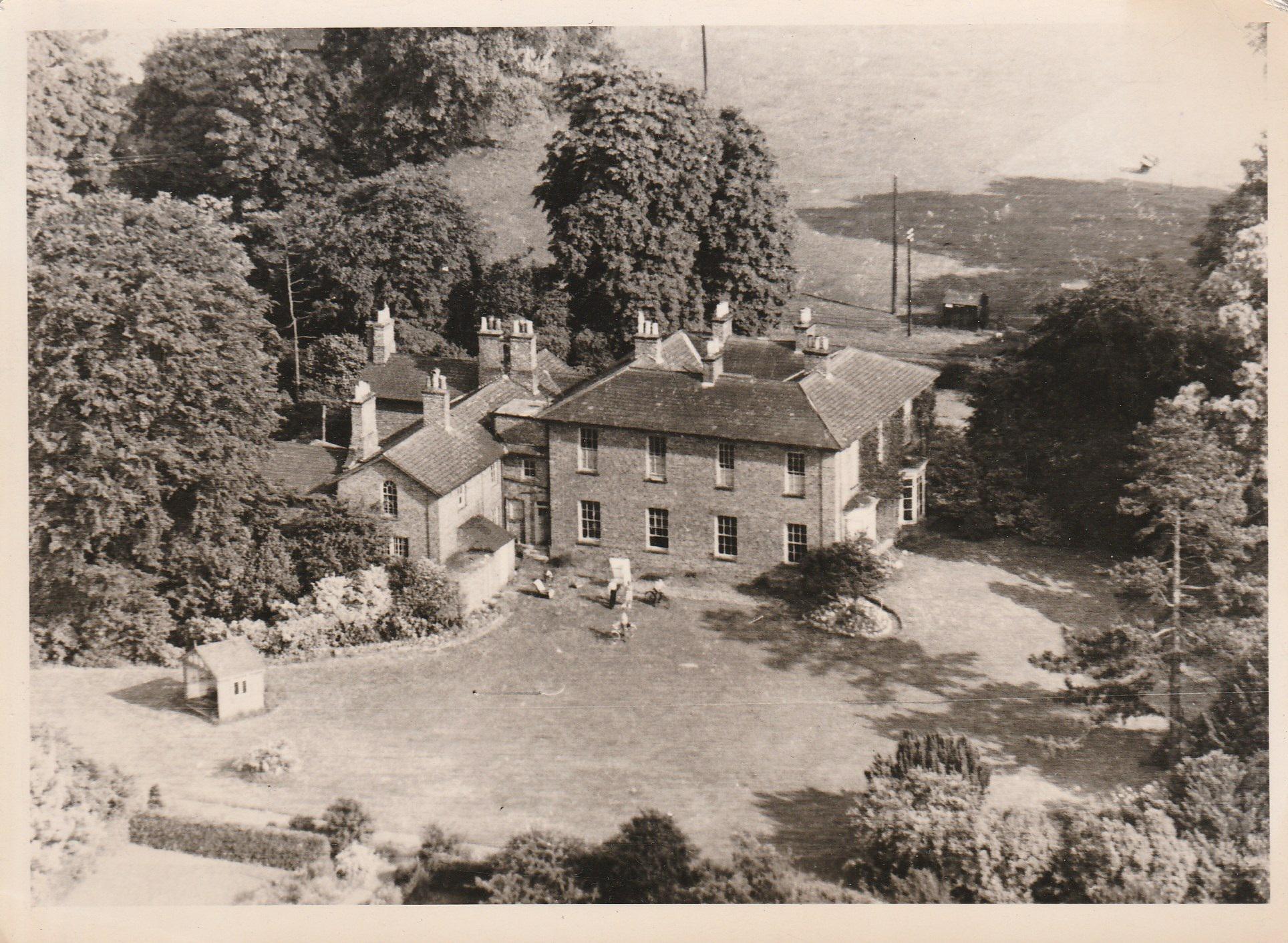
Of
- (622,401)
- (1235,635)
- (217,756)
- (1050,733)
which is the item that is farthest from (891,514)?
(217,756)

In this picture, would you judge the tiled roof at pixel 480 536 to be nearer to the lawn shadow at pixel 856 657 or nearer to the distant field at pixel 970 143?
the lawn shadow at pixel 856 657

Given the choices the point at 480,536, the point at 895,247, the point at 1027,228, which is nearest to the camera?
the point at 480,536

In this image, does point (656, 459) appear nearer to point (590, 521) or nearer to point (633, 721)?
point (590, 521)

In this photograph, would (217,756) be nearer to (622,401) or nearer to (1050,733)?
(622,401)

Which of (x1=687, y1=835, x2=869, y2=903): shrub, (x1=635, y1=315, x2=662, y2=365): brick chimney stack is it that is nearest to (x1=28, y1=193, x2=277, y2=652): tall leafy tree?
(x1=635, y1=315, x2=662, y2=365): brick chimney stack

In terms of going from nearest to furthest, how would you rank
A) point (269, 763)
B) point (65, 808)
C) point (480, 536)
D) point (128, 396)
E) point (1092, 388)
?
point (65, 808) → point (269, 763) → point (128, 396) → point (480, 536) → point (1092, 388)

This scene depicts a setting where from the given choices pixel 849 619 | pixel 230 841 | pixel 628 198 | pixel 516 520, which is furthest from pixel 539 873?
pixel 628 198
